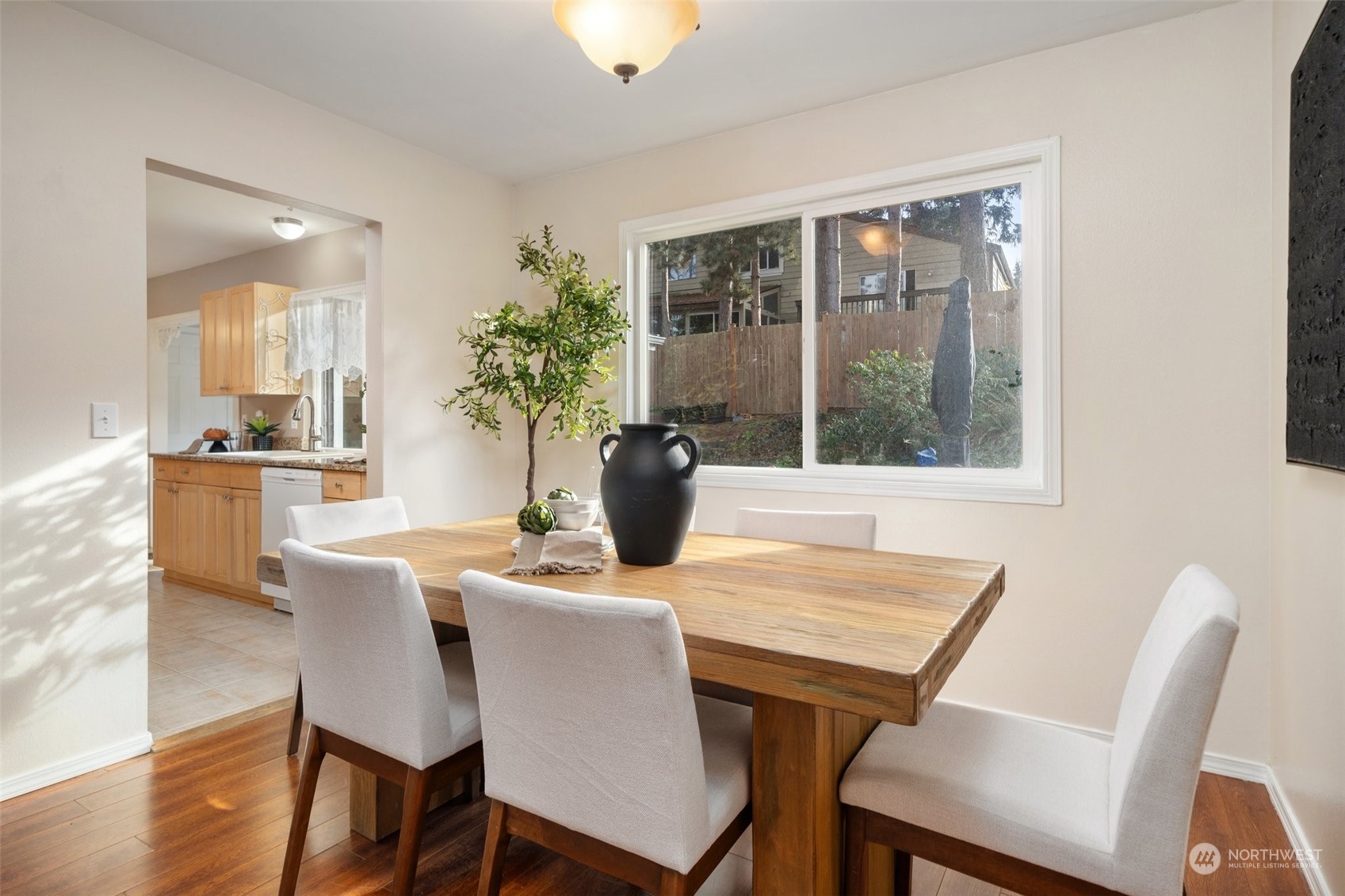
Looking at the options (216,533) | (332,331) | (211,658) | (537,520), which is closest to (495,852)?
(537,520)

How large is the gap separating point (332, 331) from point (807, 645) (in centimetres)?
460

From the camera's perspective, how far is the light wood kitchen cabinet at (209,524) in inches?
167

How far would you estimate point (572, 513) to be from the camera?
194 centimetres

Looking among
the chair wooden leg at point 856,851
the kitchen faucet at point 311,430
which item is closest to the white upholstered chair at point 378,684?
the chair wooden leg at point 856,851

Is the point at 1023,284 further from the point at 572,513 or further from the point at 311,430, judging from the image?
the point at 311,430

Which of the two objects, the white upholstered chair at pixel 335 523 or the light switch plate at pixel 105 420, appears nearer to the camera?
the white upholstered chair at pixel 335 523

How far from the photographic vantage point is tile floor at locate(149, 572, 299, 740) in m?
2.76

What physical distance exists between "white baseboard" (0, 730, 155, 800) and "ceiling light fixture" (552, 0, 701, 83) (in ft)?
8.91

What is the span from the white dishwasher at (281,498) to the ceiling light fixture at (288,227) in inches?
61.0

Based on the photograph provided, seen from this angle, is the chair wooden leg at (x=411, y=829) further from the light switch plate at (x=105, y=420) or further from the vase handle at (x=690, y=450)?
the light switch plate at (x=105, y=420)

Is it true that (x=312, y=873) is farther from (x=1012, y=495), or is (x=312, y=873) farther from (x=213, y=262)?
(x=213, y=262)

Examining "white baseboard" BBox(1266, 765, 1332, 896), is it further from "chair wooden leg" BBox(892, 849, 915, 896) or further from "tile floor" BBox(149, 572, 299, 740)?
"tile floor" BBox(149, 572, 299, 740)

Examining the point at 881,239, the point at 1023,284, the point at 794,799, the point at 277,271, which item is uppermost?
the point at 277,271

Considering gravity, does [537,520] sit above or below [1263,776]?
above
